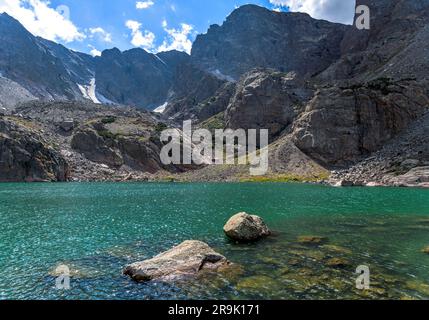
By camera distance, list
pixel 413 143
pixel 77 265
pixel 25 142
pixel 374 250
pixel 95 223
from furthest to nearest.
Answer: pixel 25 142, pixel 413 143, pixel 95 223, pixel 374 250, pixel 77 265

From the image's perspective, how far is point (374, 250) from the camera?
34.3 meters

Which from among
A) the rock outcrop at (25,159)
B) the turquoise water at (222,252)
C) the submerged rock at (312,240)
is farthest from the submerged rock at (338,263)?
the rock outcrop at (25,159)

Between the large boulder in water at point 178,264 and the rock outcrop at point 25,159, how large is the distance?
161 meters

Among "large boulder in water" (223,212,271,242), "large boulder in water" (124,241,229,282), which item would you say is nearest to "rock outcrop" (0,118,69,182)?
"large boulder in water" (223,212,271,242)

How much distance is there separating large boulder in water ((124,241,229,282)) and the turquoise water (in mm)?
1123

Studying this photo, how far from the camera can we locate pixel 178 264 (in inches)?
1098

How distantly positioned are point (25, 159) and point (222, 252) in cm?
16801

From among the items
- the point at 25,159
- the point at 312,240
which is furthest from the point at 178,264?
the point at 25,159

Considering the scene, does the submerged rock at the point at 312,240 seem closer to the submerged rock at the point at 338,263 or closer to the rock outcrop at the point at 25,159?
the submerged rock at the point at 338,263

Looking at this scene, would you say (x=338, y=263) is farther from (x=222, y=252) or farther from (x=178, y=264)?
(x=178, y=264)

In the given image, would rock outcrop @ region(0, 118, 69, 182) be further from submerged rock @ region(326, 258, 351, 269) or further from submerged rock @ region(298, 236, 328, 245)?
submerged rock @ region(326, 258, 351, 269)

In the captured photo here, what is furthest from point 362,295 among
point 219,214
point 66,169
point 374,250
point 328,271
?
point 66,169

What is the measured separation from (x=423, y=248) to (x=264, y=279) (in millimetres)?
19137

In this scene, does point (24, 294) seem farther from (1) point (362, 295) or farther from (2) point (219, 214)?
(2) point (219, 214)
